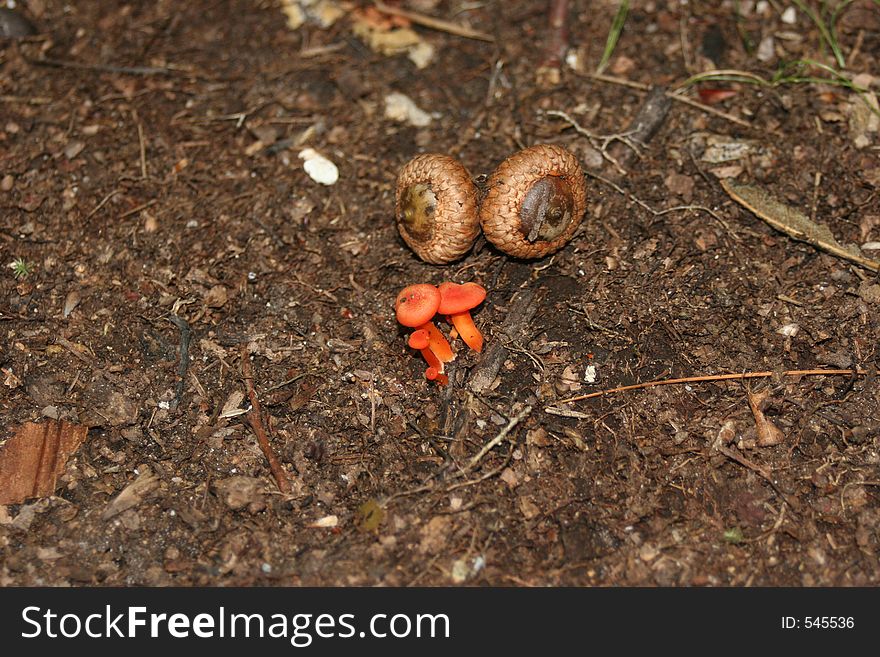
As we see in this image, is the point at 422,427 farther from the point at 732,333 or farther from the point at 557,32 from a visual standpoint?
the point at 557,32

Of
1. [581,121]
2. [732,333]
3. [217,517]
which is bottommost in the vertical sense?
[217,517]

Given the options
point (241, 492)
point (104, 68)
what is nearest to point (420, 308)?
point (241, 492)

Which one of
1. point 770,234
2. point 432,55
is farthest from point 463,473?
point 432,55

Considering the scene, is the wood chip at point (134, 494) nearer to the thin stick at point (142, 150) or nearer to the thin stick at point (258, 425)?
the thin stick at point (258, 425)

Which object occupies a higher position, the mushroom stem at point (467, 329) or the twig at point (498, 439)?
the mushroom stem at point (467, 329)

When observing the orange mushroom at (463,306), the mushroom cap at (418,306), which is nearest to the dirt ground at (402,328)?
the orange mushroom at (463,306)

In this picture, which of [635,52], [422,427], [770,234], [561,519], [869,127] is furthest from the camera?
[635,52]

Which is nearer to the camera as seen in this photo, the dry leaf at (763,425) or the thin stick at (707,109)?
the dry leaf at (763,425)
